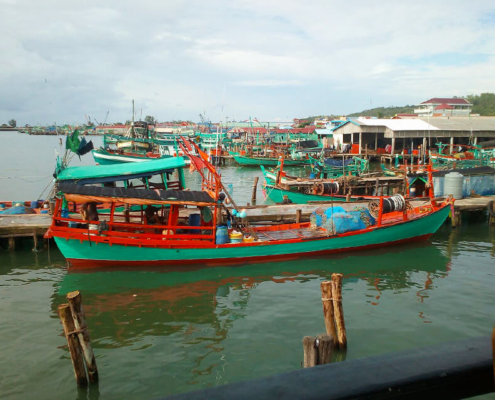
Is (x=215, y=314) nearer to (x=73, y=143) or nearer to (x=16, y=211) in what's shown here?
(x=73, y=143)

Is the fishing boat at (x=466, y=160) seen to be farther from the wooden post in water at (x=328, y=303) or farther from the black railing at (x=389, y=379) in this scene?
the black railing at (x=389, y=379)

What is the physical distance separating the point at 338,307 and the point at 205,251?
22.2 ft

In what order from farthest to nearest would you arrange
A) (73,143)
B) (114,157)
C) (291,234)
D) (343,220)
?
(114,157), (73,143), (291,234), (343,220)

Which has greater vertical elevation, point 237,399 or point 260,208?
point 237,399

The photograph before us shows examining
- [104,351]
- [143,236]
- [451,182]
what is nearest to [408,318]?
[104,351]

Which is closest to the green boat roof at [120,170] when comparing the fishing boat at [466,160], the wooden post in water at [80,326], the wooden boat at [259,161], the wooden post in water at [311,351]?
the wooden post in water at [80,326]

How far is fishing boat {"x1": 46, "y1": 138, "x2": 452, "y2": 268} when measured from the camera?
1352 cm

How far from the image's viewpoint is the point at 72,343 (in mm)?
7070

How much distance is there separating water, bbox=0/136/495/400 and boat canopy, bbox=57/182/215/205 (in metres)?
2.66

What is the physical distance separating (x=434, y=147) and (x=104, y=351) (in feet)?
168

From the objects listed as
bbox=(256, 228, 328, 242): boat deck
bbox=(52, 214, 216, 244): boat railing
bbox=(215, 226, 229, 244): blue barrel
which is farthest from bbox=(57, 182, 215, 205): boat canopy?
bbox=(256, 228, 328, 242): boat deck

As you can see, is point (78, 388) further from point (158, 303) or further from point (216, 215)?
point (216, 215)

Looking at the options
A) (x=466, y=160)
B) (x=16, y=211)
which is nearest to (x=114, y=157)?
(x=16, y=211)

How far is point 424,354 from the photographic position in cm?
143
